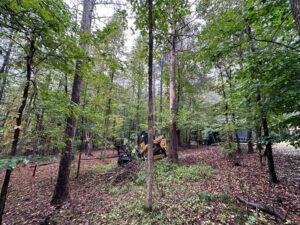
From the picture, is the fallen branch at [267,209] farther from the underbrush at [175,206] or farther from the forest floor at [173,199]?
the underbrush at [175,206]

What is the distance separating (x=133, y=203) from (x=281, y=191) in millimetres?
4268

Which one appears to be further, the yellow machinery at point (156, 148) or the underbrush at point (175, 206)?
the yellow machinery at point (156, 148)

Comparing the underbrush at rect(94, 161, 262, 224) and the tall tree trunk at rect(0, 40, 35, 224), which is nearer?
the tall tree trunk at rect(0, 40, 35, 224)

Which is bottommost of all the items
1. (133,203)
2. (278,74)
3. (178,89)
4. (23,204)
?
(23,204)

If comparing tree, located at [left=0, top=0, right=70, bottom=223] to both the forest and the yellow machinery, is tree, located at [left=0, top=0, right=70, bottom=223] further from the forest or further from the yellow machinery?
the yellow machinery

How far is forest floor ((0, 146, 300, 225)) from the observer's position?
9.21 ft

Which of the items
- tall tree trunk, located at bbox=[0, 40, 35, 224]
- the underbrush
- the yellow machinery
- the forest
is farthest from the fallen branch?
the yellow machinery

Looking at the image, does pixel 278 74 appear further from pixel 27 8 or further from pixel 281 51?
pixel 27 8

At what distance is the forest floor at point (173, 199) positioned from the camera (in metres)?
2.81

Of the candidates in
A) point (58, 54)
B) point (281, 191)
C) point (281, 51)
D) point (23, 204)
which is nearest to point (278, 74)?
point (281, 51)

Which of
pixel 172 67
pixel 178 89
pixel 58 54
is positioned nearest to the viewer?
pixel 58 54

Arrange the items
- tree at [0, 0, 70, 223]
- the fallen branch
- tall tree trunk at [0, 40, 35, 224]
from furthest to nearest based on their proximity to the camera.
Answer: the fallen branch < tall tree trunk at [0, 40, 35, 224] < tree at [0, 0, 70, 223]

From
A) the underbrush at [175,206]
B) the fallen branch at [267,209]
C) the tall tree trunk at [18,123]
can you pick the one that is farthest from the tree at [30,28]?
the fallen branch at [267,209]

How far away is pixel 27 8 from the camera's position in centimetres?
190
